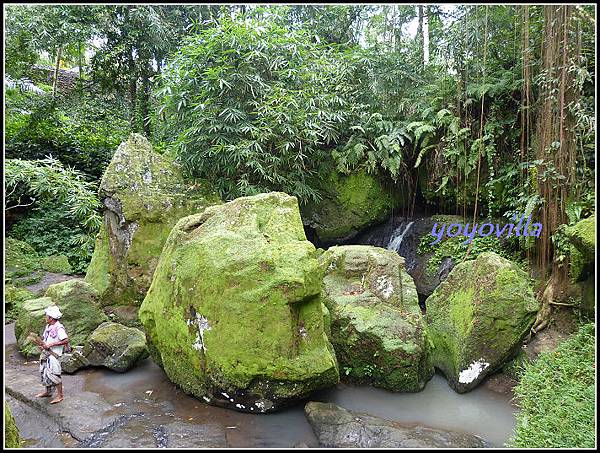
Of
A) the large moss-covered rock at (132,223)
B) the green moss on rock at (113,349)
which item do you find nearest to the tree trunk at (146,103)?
the large moss-covered rock at (132,223)

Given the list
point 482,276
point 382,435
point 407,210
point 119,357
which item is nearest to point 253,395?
point 382,435

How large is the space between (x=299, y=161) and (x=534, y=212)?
4.81m

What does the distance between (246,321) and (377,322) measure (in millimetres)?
1968

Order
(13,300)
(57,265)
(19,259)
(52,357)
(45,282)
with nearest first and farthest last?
(52,357), (13,300), (45,282), (19,259), (57,265)

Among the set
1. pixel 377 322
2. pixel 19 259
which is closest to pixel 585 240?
pixel 377 322

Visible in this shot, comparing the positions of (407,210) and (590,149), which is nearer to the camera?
(590,149)

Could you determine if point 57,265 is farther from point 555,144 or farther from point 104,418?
point 555,144

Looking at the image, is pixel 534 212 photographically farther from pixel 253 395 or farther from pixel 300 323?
pixel 253 395

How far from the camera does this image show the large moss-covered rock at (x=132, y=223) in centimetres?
754

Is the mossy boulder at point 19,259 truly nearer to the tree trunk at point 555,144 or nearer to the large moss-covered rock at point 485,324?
the large moss-covered rock at point 485,324

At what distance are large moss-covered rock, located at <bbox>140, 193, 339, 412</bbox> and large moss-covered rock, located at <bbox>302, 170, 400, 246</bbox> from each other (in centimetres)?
489

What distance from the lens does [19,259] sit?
10.3 meters

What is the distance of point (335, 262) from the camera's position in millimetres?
6863

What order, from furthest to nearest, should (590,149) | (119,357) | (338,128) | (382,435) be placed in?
(338,128)
(590,149)
(119,357)
(382,435)
